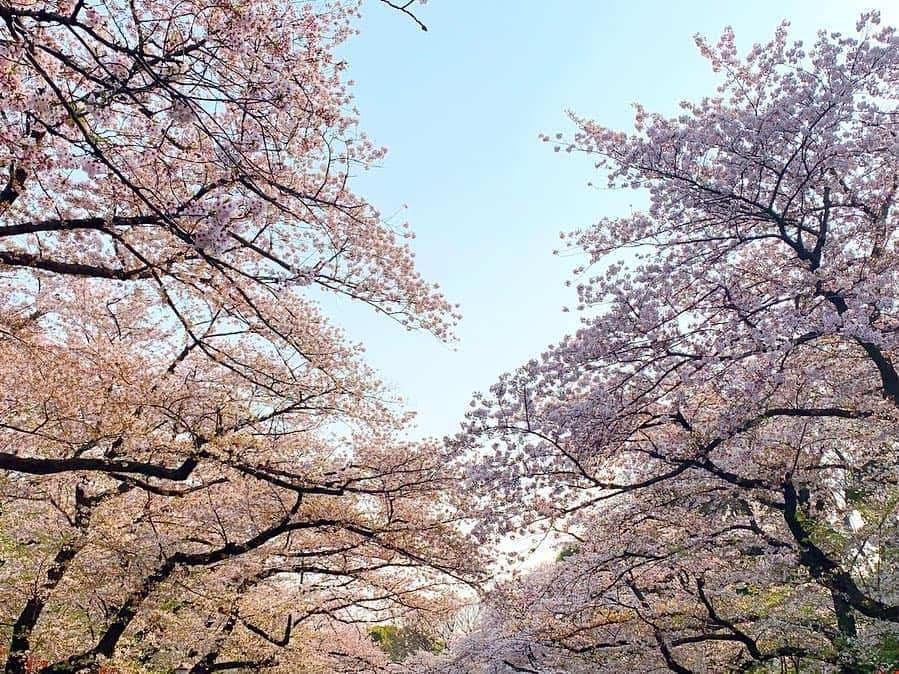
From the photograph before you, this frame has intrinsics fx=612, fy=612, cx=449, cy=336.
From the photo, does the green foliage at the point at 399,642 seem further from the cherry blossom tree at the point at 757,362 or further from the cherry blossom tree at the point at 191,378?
the cherry blossom tree at the point at 757,362

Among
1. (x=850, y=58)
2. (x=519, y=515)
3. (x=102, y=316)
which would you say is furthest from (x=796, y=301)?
(x=102, y=316)

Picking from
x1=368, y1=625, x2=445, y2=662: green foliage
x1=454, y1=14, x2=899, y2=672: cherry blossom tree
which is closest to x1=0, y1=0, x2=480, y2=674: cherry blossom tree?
x1=454, y1=14, x2=899, y2=672: cherry blossom tree

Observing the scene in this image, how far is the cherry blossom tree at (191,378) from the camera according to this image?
447 centimetres

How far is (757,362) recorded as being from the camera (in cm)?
675

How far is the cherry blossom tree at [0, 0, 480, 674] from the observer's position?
447 cm

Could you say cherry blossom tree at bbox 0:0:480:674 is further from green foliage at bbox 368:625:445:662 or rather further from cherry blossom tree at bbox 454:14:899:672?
green foliage at bbox 368:625:445:662

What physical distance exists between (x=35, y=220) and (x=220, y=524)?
600 centimetres

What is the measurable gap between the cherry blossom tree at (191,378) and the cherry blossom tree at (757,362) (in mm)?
1818

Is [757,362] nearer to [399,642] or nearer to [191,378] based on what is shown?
[191,378]

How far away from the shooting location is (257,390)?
8.86 m

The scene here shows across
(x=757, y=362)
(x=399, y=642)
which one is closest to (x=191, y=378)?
(x=757, y=362)

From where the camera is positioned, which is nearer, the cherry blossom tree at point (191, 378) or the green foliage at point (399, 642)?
the cherry blossom tree at point (191, 378)

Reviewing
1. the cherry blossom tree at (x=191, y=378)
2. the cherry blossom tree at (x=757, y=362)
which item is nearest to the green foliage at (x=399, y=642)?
the cherry blossom tree at (x=191, y=378)

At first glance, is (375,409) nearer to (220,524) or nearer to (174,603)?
(220,524)
